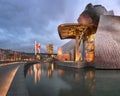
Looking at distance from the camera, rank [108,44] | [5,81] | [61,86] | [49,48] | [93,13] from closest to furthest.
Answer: [5,81] → [61,86] → [108,44] → [93,13] → [49,48]

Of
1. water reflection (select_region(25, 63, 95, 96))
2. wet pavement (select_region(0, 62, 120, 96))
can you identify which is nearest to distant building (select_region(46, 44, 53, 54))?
water reflection (select_region(25, 63, 95, 96))

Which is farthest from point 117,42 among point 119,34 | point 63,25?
point 63,25

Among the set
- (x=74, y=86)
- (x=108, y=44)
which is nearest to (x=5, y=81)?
(x=74, y=86)

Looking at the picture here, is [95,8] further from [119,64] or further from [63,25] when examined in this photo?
[119,64]

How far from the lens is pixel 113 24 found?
34812 millimetres

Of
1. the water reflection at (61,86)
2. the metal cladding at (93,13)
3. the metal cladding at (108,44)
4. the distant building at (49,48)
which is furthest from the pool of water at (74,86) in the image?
the distant building at (49,48)

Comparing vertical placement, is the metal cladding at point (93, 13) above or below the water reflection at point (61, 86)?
above

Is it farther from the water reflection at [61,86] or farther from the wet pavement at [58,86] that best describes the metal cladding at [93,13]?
the wet pavement at [58,86]

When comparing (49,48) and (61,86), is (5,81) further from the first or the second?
(49,48)

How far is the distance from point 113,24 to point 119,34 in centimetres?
204

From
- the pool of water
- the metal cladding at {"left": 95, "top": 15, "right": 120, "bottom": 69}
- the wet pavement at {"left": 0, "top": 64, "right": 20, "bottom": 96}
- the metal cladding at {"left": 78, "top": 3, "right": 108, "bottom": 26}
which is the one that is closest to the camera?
the wet pavement at {"left": 0, "top": 64, "right": 20, "bottom": 96}

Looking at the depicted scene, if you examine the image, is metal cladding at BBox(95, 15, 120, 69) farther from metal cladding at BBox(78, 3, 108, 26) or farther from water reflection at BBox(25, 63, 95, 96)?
water reflection at BBox(25, 63, 95, 96)

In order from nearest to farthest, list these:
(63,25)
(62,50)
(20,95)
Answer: (20,95), (63,25), (62,50)

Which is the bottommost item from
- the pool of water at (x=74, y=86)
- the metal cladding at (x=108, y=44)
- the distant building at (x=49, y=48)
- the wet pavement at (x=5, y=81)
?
the pool of water at (x=74, y=86)
